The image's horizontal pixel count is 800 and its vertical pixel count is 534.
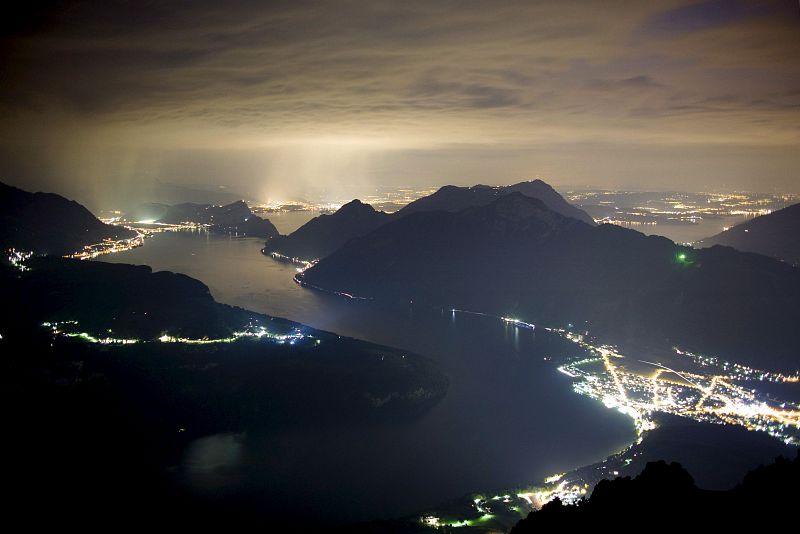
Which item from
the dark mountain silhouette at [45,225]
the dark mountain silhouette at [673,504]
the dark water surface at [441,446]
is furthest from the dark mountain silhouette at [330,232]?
the dark mountain silhouette at [673,504]

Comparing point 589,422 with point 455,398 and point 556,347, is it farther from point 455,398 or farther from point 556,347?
point 556,347

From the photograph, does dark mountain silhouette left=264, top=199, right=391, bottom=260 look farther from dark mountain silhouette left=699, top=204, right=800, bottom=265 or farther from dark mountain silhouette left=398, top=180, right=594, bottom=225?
dark mountain silhouette left=699, top=204, right=800, bottom=265

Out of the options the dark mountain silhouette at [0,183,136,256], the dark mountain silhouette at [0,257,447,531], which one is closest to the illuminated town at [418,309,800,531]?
the dark mountain silhouette at [0,257,447,531]

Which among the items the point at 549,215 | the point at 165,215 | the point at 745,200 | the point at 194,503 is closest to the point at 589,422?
the point at 194,503

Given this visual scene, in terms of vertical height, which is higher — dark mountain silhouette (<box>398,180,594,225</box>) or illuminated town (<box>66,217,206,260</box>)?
dark mountain silhouette (<box>398,180,594,225</box>)

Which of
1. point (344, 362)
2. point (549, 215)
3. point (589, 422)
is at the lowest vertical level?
point (589, 422)

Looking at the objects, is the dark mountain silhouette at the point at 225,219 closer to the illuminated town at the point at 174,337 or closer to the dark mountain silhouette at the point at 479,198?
the dark mountain silhouette at the point at 479,198
